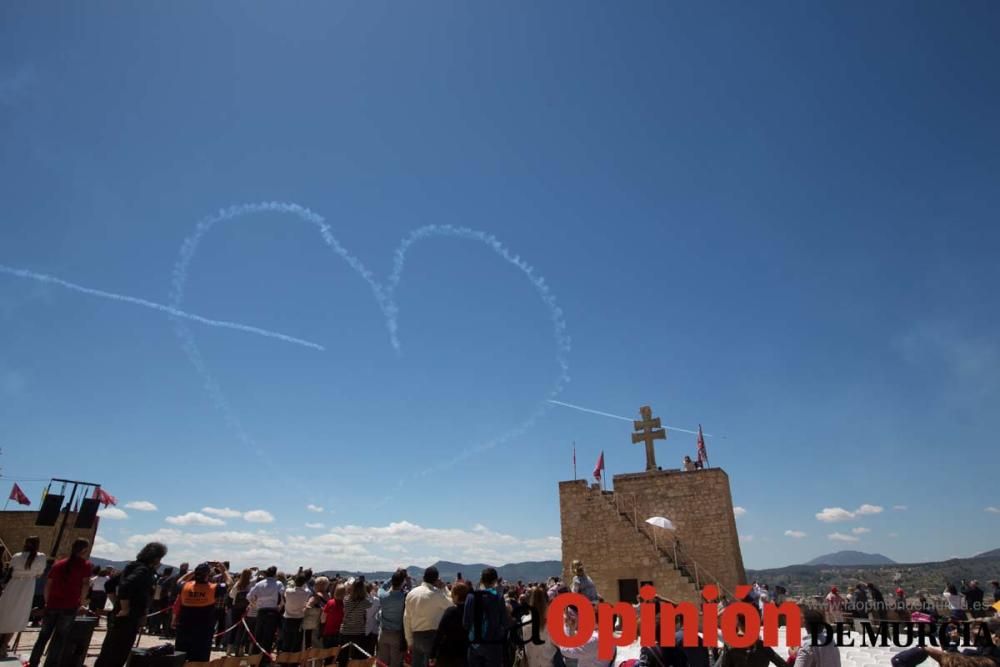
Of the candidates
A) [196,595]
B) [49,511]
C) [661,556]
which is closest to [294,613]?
[196,595]

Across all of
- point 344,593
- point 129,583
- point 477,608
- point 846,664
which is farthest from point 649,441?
point 129,583

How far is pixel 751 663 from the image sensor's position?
6.07 metres

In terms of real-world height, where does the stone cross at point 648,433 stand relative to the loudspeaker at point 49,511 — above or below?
above

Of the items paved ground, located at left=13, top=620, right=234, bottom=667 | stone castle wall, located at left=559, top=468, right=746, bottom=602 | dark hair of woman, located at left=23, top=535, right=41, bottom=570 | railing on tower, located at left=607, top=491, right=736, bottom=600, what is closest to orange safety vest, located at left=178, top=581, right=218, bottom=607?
dark hair of woman, located at left=23, top=535, right=41, bottom=570

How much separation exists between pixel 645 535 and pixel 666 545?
1.00 meters

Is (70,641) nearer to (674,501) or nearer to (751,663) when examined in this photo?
(751,663)

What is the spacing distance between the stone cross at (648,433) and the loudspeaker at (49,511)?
22845 mm

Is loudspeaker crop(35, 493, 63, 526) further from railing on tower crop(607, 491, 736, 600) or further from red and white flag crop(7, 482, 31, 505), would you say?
railing on tower crop(607, 491, 736, 600)

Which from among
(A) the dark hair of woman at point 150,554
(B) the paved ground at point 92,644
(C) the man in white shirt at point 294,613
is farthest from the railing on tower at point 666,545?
(A) the dark hair of woman at point 150,554

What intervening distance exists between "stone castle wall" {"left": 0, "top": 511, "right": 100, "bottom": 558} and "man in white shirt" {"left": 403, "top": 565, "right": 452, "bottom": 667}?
2228cm

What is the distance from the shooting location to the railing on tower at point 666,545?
1784 centimetres

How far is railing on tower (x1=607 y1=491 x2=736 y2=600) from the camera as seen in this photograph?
17.8 m

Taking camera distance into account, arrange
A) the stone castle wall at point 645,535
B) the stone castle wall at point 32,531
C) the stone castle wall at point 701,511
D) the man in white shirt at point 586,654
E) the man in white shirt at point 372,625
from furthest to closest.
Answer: the stone castle wall at point 32,531
the stone castle wall at point 701,511
the stone castle wall at point 645,535
the man in white shirt at point 372,625
the man in white shirt at point 586,654

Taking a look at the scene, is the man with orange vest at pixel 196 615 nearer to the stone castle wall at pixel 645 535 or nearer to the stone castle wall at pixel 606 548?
the stone castle wall at pixel 606 548
